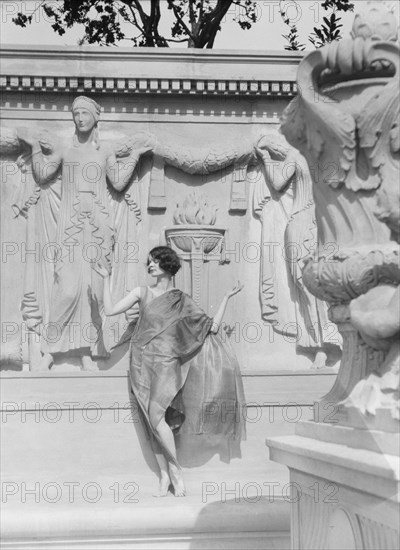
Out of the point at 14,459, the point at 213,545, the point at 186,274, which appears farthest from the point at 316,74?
the point at 14,459

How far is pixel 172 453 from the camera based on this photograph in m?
6.57

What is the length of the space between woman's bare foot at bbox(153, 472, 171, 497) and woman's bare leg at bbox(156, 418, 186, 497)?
0.04 meters

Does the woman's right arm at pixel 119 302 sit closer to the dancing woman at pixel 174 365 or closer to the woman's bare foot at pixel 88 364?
the dancing woman at pixel 174 365

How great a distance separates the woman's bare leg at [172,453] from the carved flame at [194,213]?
2.03 metres

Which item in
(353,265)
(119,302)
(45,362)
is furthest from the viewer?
(45,362)

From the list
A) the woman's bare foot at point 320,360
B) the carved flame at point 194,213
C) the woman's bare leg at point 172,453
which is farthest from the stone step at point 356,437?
the carved flame at point 194,213

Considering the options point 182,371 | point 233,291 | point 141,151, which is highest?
point 141,151

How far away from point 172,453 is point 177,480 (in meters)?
0.24

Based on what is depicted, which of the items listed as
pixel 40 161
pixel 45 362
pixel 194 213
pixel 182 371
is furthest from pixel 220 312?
pixel 40 161

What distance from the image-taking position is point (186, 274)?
759 cm

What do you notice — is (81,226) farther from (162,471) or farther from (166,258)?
(162,471)

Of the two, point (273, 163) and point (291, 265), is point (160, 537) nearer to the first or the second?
point (291, 265)

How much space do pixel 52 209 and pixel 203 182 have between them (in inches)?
59.0

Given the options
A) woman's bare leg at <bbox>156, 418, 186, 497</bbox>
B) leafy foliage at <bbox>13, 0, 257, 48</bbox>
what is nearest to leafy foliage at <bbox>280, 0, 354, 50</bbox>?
leafy foliage at <bbox>13, 0, 257, 48</bbox>
